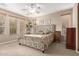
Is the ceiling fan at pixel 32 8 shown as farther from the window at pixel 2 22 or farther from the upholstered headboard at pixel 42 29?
the window at pixel 2 22

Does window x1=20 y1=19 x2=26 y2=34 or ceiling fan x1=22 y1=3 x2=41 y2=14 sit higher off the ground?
ceiling fan x1=22 y1=3 x2=41 y2=14

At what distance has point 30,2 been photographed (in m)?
2.45

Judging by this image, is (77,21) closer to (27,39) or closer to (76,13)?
(76,13)

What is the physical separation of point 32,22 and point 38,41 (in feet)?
1.92

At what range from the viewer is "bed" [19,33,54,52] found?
2.59m

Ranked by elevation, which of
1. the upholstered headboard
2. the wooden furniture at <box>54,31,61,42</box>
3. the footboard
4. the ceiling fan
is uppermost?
the ceiling fan

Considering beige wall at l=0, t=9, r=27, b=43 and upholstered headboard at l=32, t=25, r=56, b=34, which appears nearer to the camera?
beige wall at l=0, t=9, r=27, b=43

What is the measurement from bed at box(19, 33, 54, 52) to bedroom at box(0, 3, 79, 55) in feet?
0.10

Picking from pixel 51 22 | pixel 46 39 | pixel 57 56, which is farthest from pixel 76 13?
pixel 57 56

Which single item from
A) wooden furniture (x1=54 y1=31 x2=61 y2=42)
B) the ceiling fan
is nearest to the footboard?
wooden furniture (x1=54 y1=31 x2=61 y2=42)

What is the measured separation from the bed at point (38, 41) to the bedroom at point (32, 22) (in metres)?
0.03

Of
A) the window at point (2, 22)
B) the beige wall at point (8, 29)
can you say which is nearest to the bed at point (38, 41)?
the beige wall at point (8, 29)

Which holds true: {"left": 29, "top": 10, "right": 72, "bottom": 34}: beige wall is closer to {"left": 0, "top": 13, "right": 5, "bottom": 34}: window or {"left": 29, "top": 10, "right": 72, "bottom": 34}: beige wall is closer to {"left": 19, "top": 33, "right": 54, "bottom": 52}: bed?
{"left": 19, "top": 33, "right": 54, "bottom": 52}: bed

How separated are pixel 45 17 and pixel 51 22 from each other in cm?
22
